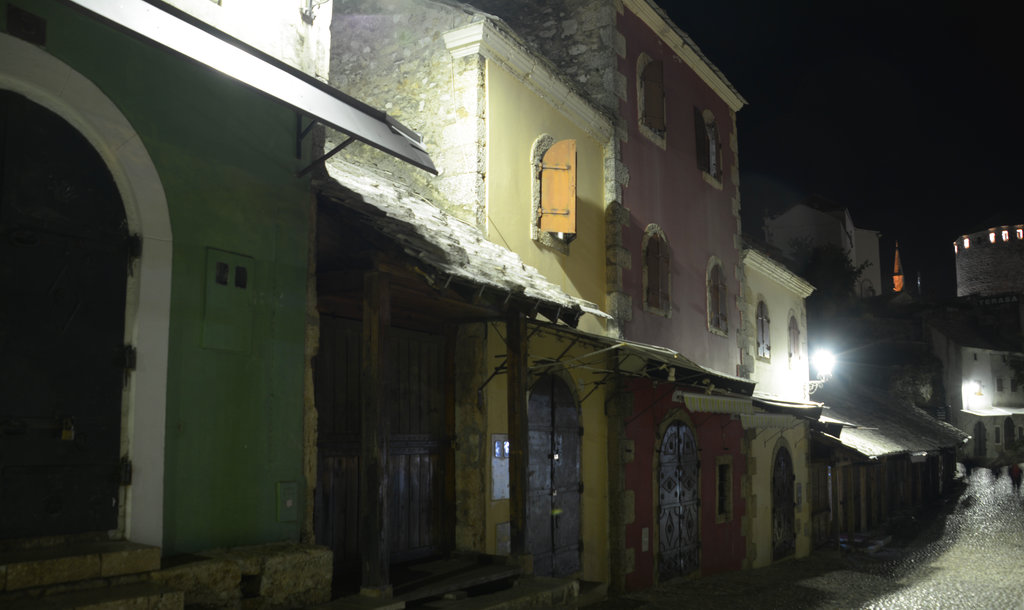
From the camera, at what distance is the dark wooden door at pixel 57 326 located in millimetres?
4184

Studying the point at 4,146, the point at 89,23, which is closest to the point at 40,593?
the point at 4,146

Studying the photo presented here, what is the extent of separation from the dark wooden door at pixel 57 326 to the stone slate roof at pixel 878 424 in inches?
665

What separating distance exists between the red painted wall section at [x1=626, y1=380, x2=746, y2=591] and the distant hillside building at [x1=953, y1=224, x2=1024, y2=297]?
5721cm

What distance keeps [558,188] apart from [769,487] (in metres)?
9.97

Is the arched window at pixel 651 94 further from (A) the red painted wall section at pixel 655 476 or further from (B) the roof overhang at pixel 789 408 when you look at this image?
(B) the roof overhang at pixel 789 408

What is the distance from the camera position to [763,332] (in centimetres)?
1780

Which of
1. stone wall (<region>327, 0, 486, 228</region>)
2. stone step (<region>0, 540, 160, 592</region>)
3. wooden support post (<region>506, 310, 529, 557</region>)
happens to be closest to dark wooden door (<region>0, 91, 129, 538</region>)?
stone step (<region>0, 540, 160, 592</region>)

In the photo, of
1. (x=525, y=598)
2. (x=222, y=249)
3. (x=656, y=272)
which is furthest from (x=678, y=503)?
(x=222, y=249)

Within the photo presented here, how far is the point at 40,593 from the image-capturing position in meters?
3.88

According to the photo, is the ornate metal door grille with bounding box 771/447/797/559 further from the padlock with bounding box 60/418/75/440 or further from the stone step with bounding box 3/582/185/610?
the padlock with bounding box 60/418/75/440

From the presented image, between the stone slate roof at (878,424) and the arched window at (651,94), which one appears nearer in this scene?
the arched window at (651,94)

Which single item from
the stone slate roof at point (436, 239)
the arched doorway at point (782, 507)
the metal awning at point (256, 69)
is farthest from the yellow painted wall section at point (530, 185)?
the arched doorway at point (782, 507)

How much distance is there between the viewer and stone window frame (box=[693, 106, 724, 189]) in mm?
15305

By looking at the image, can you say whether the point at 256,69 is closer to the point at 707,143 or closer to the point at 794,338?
the point at 707,143
